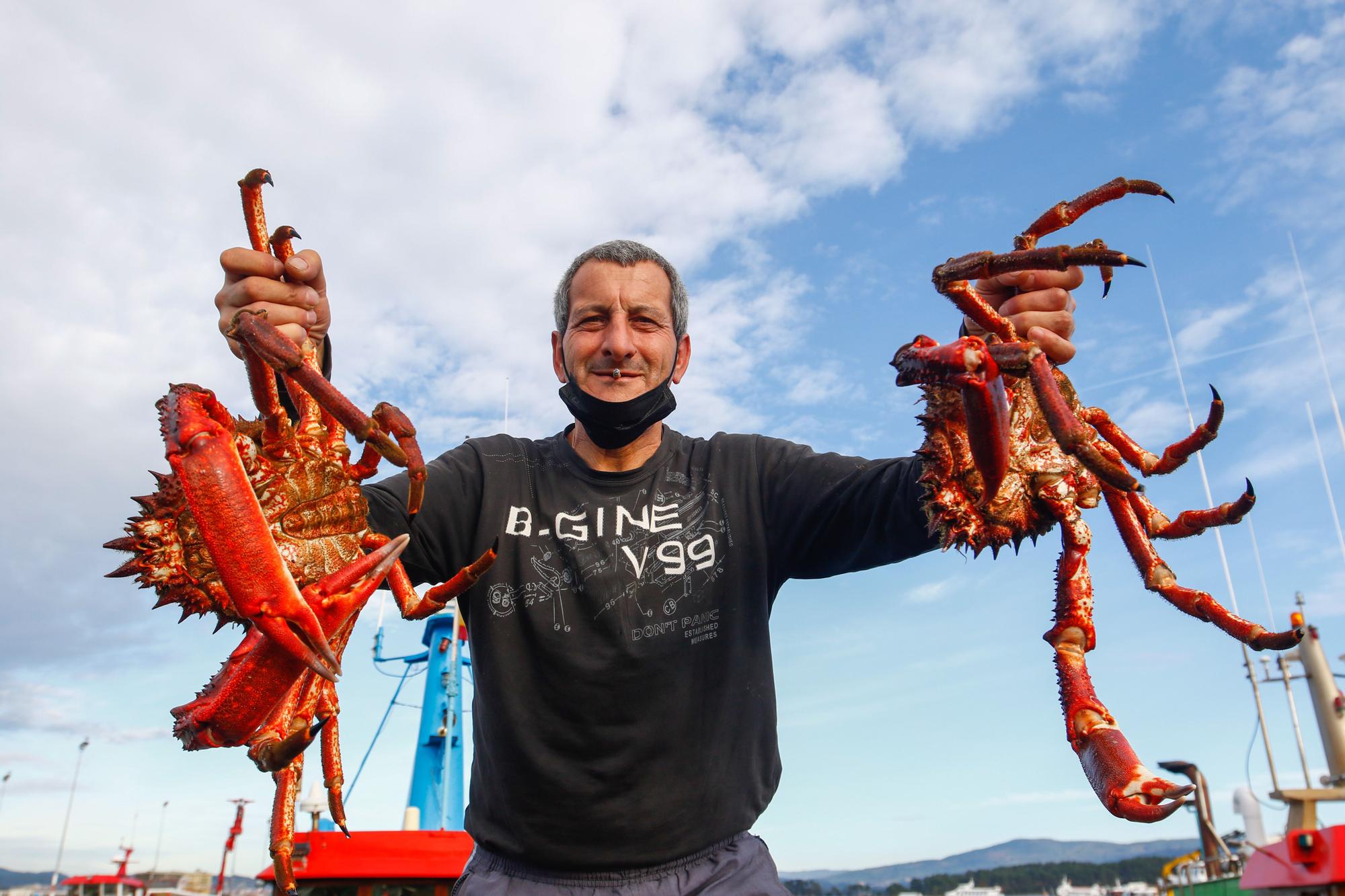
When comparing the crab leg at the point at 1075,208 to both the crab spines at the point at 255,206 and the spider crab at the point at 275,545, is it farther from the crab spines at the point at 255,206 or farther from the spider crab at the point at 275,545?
the crab spines at the point at 255,206

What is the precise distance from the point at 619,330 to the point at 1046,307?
2124mm

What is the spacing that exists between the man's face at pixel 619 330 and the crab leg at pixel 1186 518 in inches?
97.7

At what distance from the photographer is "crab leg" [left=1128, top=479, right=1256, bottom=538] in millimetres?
3934

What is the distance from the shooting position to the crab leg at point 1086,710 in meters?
2.96

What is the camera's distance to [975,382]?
3.20 meters

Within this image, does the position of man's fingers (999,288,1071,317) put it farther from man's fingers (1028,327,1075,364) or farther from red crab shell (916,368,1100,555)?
red crab shell (916,368,1100,555)

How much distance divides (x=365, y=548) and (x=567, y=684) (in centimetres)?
117

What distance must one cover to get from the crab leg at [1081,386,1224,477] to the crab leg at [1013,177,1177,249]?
94 cm

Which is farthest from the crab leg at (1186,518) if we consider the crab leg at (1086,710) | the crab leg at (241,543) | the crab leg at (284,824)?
the crab leg at (284,824)

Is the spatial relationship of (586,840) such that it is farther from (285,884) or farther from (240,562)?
(240,562)

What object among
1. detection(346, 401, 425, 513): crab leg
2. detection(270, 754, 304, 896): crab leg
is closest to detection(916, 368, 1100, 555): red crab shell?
detection(346, 401, 425, 513): crab leg

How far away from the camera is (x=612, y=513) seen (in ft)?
15.6

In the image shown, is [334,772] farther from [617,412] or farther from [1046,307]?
[1046,307]

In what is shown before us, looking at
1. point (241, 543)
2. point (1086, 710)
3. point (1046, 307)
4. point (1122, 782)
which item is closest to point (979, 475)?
point (1046, 307)
